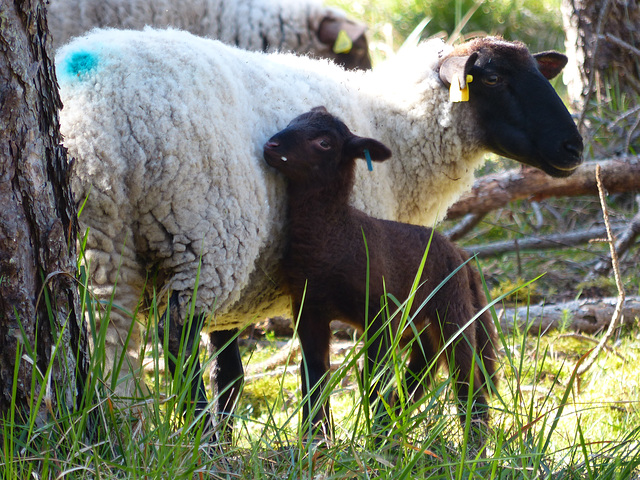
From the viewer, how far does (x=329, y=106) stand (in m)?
3.29

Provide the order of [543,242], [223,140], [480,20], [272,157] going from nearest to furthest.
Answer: [223,140]
[272,157]
[543,242]
[480,20]

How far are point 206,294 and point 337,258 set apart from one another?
0.53 m

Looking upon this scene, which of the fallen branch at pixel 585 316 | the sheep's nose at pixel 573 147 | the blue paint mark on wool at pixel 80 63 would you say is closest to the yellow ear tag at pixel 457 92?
the sheep's nose at pixel 573 147

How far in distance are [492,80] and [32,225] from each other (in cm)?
223

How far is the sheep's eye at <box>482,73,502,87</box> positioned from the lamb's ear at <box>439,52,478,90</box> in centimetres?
9

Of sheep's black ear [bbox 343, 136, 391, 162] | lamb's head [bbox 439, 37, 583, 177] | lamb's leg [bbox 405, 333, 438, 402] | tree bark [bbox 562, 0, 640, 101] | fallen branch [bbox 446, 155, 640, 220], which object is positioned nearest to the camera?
sheep's black ear [bbox 343, 136, 391, 162]

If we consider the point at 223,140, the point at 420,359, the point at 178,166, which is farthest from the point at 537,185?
the point at 178,166

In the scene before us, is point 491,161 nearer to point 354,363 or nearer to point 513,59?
point 513,59


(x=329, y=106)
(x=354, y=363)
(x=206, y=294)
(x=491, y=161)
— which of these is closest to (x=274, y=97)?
(x=329, y=106)

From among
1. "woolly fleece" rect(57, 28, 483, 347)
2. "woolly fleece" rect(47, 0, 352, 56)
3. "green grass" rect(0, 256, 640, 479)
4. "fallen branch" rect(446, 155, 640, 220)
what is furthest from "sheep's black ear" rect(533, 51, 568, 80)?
"green grass" rect(0, 256, 640, 479)

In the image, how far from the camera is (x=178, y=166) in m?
2.49

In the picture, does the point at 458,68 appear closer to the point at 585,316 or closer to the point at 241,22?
the point at 585,316

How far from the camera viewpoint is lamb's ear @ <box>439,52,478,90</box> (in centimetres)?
328

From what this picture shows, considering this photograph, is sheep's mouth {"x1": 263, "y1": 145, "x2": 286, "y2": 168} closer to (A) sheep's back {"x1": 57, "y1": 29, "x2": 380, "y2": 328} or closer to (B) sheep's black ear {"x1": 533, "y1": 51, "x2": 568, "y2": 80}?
(A) sheep's back {"x1": 57, "y1": 29, "x2": 380, "y2": 328}
